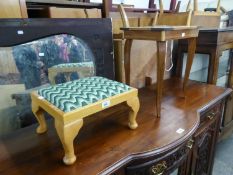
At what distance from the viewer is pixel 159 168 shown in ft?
2.46

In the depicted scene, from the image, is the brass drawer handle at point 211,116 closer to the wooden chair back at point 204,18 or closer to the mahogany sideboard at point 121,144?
the mahogany sideboard at point 121,144

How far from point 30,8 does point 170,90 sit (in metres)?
0.88

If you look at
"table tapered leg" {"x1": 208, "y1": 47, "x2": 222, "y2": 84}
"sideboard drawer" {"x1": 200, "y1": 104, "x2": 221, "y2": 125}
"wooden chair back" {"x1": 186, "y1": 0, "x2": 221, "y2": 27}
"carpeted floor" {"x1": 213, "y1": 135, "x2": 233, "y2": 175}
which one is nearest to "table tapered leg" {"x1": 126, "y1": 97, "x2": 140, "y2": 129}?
"sideboard drawer" {"x1": 200, "y1": 104, "x2": 221, "y2": 125}

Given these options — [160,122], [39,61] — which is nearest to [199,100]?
[160,122]

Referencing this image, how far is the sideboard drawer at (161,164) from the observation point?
68 cm

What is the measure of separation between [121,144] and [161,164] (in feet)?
0.60

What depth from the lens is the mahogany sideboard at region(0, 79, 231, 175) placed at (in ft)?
1.97

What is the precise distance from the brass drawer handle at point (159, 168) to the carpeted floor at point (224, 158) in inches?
40.1

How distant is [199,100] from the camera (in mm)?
1083

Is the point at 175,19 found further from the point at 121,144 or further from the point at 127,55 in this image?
the point at 121,144

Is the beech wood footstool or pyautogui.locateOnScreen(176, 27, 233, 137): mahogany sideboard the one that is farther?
pyautogui.locateOnScreen(176, 27, 233, 137): mahogany sideboard

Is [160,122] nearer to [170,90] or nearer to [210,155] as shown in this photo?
[170,90]

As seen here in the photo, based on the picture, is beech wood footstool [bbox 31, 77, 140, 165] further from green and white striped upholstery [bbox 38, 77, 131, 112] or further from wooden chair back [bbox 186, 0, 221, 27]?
wooden chair back [bbox 186, 0, 221, 27]

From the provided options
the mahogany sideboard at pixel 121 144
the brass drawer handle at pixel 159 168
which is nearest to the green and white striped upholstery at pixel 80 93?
the mahogany sideboard at pixel 121 144
